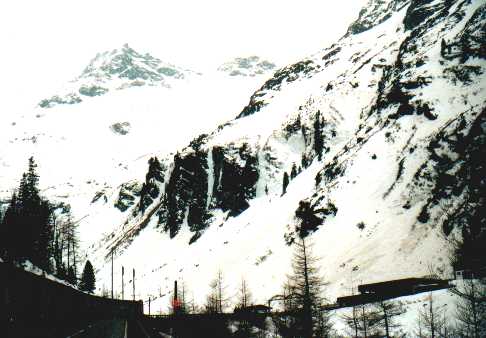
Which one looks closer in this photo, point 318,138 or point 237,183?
point 318,138

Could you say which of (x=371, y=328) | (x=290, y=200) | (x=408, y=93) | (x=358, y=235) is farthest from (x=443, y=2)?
(x=371, y=328)

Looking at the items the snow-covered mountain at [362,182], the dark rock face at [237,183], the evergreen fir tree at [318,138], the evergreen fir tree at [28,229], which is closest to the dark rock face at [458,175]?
the snow-covered mountain at [362,182]

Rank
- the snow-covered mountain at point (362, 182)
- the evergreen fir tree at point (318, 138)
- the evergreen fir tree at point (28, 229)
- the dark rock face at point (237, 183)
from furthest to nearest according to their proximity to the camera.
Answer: the dark rock face at point (237, 183) → the evergreen fir tree at point (318, 138) → the snow-covered mountain at point (362, 182) → the evergreen fir tree at point (28, 229)

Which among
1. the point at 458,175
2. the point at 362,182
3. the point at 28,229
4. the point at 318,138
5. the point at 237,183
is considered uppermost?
the point at 318,138

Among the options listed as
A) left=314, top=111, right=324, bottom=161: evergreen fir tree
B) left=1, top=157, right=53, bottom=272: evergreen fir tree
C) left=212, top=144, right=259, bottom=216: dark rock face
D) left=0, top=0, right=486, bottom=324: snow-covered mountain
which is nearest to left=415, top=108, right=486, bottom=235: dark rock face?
left=0, top=0, right=486, bottom=324: snow-covered mountain

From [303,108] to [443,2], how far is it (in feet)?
216

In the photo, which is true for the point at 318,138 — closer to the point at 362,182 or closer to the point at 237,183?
the point at 237,183

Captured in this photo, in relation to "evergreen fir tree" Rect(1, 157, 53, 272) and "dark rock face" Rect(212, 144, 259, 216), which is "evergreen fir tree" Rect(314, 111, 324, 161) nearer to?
"dark rock face" Rect(212, 144, 259, 216)

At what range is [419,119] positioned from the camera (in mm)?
108312

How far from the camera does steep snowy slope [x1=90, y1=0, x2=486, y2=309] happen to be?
86.6m

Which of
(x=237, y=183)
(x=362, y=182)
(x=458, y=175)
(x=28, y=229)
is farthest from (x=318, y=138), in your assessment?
(x=28, y=229)

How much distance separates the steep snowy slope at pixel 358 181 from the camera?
284 feet

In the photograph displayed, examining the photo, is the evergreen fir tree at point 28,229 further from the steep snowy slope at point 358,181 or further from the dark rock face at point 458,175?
the dark rock face at point 458,175

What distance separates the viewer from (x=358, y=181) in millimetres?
108438
